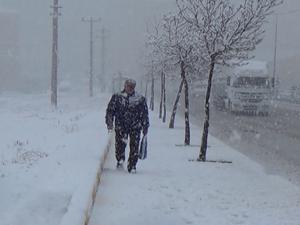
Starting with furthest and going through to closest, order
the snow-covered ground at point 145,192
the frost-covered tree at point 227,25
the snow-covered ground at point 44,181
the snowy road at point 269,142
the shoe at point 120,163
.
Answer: the snowy road at point 269,142, the frost-covered tree at point 227,25, the shoe at point 120,163, the snow-covered ground at point 145,192, the snow-covered ground at point 44,181

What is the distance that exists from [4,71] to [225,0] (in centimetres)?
9455

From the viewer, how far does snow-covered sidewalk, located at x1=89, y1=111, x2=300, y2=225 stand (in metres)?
8.62

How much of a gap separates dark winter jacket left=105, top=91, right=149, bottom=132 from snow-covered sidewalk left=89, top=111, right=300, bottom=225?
95 cm

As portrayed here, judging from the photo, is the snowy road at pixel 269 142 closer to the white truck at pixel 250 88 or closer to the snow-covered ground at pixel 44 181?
the snow-covered ground at pixel 44 181

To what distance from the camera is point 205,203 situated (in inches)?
377

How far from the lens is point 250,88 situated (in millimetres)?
38281

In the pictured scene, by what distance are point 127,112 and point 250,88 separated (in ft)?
89.4

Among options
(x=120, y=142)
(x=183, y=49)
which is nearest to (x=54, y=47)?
(x=183, y=49)

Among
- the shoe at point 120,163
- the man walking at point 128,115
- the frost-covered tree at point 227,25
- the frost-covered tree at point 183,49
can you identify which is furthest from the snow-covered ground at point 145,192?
the frost-covered tree at point 183,49

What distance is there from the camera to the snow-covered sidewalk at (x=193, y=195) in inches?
339

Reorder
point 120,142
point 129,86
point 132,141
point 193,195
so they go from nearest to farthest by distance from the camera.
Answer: point 193,195
point 129,86
point 132,141
point 120,142

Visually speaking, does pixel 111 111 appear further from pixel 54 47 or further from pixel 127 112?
pixel 54 47

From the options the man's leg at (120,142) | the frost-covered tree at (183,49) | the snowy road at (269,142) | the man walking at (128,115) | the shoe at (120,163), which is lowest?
the snowy road at (269,142)

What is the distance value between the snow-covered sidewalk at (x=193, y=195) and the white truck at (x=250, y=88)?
2384 centimetres
